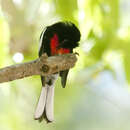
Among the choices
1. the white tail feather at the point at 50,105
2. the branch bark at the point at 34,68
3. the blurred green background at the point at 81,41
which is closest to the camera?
the branch bark at the point at 34,68

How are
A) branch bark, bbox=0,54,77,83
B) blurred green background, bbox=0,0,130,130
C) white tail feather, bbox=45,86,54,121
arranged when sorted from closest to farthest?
branch bark, bbox=0,54,77,83 < blurred green background, bbox=0,0,130,130 < white tail feather, bbox=45,86,54,121

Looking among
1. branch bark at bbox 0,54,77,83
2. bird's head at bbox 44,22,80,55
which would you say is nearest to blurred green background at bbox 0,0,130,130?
bird's head at bbox 44,22,80,55

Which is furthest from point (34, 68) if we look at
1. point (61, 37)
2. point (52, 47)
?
point (61, 37)

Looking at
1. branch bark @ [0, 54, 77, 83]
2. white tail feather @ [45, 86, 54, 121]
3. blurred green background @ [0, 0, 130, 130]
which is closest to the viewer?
branch bark @ [0, 54, 77, 83]

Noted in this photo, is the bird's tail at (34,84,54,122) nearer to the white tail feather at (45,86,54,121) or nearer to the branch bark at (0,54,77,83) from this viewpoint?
the white tail feather at (45,86,54,121)

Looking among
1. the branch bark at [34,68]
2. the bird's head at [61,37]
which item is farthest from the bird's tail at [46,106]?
the branch bark at [34,68]

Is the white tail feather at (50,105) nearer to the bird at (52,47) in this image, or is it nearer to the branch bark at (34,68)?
the bird at (52,47)
